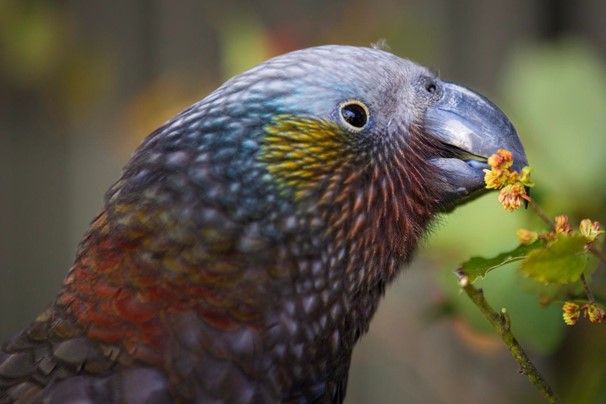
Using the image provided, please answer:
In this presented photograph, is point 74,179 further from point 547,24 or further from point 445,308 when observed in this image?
point 445,308

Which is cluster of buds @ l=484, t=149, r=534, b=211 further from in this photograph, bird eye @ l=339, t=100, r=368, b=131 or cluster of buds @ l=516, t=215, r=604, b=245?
bird eye @ l=339, t=100, r=368, b=131

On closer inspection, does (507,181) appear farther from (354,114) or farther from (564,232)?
(354,114)

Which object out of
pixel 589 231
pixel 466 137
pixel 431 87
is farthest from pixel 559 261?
pixel 431 87

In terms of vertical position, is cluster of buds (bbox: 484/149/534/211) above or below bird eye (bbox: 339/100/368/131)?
below

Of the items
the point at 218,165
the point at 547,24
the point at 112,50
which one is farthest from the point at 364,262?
the point at 112,50

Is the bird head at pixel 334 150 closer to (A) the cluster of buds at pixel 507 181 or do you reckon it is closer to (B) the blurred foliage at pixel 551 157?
(B) the blurred foliage at pixel 551 157

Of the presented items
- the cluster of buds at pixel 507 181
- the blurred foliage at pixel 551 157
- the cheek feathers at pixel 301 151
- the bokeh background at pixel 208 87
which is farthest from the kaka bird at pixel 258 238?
the bokeh background at pixel 208 87

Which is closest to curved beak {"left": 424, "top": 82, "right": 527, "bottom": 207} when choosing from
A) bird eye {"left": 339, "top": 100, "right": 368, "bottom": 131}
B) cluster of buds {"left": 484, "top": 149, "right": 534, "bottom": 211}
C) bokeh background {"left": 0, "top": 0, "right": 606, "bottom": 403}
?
bird eye {"left": 339, "top": 100, "right": 368, "bottom": 131}
